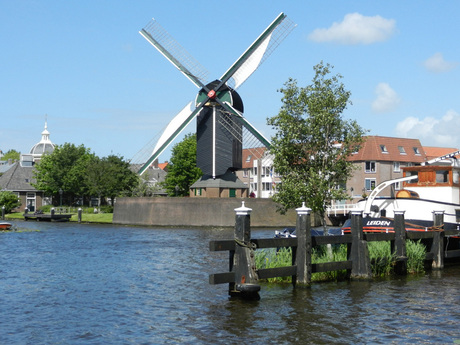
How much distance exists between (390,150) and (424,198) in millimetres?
63540

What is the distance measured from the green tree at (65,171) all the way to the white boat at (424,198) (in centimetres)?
7531

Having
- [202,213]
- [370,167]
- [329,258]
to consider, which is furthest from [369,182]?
[329,258]

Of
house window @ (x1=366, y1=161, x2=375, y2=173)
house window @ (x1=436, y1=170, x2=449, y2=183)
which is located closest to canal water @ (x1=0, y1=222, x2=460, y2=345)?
house window @ (x1=436, y1=170, x2=449, y2=183)

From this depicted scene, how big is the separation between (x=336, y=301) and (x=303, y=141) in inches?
390

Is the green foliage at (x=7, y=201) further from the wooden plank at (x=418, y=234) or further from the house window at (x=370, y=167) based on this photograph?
the wooden plank at (x=418, y=234)

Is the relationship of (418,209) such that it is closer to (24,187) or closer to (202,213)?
(202,213)

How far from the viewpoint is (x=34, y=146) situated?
473 ft

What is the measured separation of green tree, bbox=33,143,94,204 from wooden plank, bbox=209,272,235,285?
3296 inches

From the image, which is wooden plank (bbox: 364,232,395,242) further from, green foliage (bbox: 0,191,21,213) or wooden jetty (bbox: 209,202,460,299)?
green foliage (bbox: 0,191,21,213)

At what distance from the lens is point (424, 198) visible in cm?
2844

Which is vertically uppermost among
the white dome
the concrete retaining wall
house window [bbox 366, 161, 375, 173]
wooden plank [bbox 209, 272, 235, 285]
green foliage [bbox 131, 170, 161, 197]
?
the white dome

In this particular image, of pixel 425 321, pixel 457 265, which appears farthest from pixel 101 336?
pixel 457 265

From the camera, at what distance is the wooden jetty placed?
16375 millimetres

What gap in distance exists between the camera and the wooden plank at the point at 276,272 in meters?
17.0
